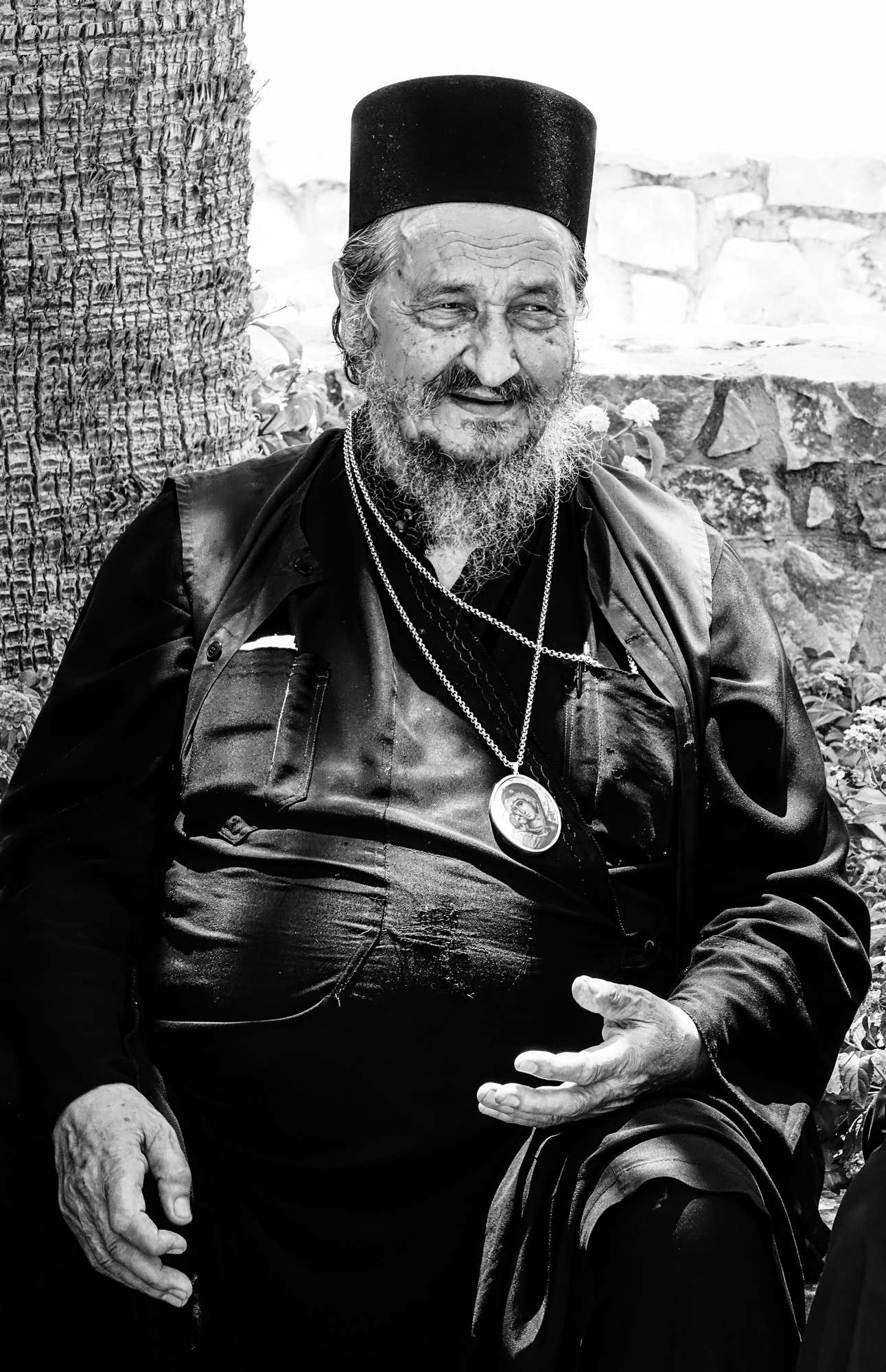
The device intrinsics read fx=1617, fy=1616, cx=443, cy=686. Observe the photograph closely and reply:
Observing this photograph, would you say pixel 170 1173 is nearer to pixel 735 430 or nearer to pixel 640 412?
pixel 640 412

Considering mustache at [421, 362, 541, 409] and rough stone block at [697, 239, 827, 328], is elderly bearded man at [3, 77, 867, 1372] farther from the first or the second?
rough stone block at [697, 239, 827, 328]

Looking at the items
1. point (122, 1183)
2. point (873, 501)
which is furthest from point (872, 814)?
point (122, 1183)

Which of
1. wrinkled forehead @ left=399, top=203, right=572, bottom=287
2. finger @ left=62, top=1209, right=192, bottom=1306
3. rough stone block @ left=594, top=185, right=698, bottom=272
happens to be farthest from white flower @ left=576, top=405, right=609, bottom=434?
rough stone block @ left=594, top=185, right=698, bottom=272

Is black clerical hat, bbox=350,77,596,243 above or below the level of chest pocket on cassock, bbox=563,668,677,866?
above

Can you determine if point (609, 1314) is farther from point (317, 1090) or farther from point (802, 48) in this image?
point (802, 48)

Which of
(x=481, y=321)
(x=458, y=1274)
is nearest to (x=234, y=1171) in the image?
(x=458, y=1274)

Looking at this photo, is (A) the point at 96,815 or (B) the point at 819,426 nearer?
(A) the point at 96,815

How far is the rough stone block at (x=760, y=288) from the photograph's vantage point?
11055 millimetres

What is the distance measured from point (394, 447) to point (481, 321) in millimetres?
292

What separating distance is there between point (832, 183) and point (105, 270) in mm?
8412

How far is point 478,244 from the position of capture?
10.0 feet

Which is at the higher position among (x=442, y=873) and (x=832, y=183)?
(x=832, y=183)

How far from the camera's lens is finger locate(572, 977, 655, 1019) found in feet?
7.68

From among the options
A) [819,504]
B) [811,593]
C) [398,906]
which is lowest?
[811,593]
